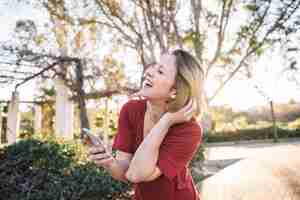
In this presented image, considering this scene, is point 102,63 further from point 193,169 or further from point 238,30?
point 193,169

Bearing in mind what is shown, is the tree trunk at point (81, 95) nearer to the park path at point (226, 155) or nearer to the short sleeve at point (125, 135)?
the park path at point (226, 155)

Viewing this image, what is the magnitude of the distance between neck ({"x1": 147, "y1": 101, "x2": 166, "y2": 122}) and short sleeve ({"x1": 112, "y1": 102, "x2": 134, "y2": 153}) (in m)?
0.11

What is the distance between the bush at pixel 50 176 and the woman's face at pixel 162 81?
2.60 metres

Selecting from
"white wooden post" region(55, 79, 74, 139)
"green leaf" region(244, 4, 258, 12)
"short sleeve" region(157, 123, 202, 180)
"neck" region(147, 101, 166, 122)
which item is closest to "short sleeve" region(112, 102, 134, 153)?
"neck" region(147, 101, 166, 122)

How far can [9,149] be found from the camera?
4336 millimetres

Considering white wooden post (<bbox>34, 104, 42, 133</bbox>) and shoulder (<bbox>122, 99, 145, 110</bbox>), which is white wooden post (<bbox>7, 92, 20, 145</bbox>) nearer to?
white wooden post (<bbox>34, 104, 42, 133</bbox>)

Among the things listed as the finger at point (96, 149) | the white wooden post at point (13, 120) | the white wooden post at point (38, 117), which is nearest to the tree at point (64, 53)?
the white wooden post at point (13, 120)

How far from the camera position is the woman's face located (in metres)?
1.44

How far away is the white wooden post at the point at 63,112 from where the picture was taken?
10.0m

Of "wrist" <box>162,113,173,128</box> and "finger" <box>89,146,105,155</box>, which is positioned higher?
"wrist" <box>162,113,173,128</box>

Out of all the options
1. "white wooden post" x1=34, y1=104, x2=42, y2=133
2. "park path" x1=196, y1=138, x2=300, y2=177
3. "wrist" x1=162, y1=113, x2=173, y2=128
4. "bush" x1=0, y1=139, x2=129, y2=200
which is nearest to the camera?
"wrist" x1=162, y1=113, x2=173, y2=128

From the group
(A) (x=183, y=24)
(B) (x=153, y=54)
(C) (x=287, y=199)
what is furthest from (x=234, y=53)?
(C) (x=287, y=199)

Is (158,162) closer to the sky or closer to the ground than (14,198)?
closer to the sky

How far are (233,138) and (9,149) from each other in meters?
16.5
